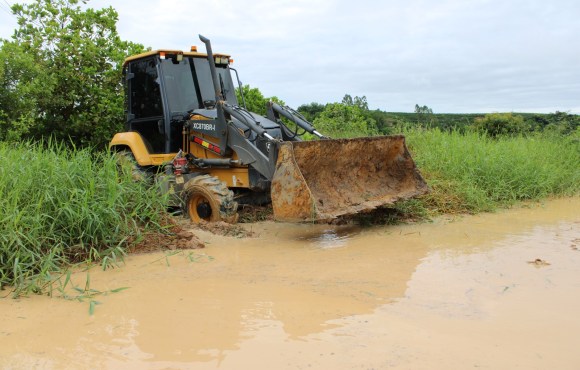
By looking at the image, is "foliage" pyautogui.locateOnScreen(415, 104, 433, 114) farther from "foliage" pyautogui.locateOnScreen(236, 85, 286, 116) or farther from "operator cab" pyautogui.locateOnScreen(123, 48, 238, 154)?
"operator cab" pyautogui.locateOnScreen(123, 48, 238, 154)

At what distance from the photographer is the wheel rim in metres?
6.79

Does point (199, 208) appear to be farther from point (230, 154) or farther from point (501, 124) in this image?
point (501, 124)

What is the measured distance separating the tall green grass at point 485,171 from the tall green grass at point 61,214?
4.23 meters

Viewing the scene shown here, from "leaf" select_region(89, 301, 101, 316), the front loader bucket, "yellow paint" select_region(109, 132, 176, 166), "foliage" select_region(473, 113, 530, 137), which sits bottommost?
"leaf" select_region(89, 301, 101, 316)

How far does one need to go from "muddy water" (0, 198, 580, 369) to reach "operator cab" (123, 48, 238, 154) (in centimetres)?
242

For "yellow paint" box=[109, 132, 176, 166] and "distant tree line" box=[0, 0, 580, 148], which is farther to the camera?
"distant tree line" box=[0, 0, 580, 148]

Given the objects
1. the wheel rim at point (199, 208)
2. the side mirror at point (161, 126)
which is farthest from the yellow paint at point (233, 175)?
the side mirror at point (161, 126)

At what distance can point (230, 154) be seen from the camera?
7078 mm

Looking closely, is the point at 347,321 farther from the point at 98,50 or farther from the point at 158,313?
the point at 98,50

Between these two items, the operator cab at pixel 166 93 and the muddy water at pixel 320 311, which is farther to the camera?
the operator cab at pixel 166 93

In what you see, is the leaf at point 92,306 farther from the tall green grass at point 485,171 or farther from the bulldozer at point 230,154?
the tall green grass at point 485,171

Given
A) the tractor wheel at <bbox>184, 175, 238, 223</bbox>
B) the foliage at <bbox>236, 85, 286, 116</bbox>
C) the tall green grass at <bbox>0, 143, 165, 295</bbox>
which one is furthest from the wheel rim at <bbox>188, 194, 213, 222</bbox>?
the foliage at <bbox>236, 85, 286, 116</bbox>

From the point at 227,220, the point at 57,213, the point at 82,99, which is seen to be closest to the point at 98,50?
the point at 82,99

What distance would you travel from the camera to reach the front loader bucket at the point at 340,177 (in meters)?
5.68
